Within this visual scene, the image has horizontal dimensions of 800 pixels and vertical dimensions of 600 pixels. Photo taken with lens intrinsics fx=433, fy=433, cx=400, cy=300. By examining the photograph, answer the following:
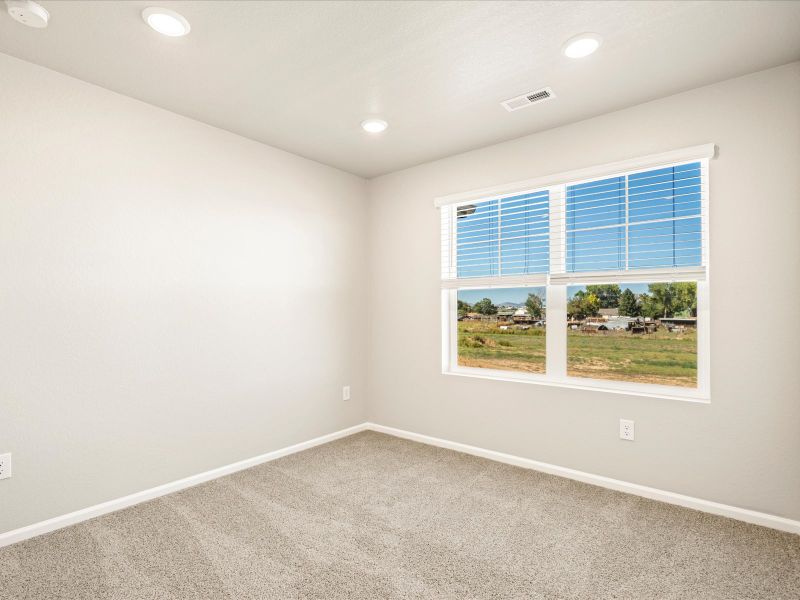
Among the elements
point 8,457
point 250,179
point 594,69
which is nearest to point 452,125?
point 594,69

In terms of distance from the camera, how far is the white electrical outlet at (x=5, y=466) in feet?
7.04

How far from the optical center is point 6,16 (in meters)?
1.88

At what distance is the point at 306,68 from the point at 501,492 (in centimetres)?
274

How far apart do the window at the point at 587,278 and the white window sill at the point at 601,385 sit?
0.01m

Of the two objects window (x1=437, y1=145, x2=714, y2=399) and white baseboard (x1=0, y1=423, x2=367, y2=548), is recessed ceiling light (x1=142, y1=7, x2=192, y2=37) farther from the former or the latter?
white baseboard (x1=0, y1=423, x2=367, y2=548)

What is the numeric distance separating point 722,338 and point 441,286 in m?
1.95

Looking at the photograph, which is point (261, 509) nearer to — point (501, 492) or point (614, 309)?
point (501, 492)

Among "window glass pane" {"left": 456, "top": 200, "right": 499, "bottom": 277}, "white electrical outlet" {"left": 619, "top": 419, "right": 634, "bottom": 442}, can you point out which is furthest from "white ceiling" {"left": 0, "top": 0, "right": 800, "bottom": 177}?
"white electrical outlet" {"left": 619, "top": 419, "right": 634, "bottom": 442}

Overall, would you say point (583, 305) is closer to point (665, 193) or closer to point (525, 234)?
point (525, 234)

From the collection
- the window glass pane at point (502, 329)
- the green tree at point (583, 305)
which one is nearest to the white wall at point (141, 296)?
the window glass pane at point (502, 329)

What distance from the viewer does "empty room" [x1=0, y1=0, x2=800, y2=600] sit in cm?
195

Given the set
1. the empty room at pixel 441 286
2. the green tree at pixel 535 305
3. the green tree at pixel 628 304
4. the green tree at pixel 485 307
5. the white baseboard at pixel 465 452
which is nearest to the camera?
the empty room at pixel 441 286

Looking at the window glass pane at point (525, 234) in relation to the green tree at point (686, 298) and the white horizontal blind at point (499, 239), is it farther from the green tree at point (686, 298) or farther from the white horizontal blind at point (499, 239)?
the green tree at point (686, 298)

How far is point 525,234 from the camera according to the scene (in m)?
3.28
